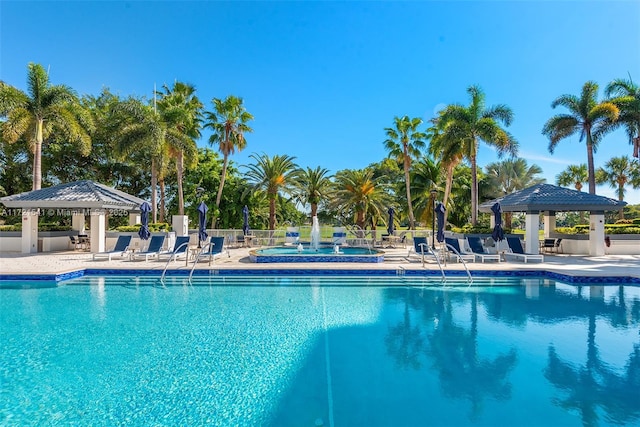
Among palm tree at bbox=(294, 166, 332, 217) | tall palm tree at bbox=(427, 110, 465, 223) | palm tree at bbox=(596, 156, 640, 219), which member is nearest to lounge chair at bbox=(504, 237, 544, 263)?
tall palm tree at bbox=(427, 110, 465, 223)

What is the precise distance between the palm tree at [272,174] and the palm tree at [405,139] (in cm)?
848

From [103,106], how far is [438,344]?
3632 cm

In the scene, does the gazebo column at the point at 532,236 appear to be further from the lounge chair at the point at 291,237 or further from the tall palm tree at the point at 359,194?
the lounge chair at the point at 291,237

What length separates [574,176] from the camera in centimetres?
3556

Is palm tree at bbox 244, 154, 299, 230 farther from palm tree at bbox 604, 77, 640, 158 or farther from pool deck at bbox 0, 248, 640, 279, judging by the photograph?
palm tree at bbox 604, 77, 640, 158

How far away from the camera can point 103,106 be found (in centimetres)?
3111

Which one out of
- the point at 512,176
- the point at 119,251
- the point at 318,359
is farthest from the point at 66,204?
the point at 512,176

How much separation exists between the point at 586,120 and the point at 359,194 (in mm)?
16611

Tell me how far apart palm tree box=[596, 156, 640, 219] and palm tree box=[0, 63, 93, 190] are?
159 feet

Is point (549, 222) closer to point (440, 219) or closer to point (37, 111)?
point (440, 219)

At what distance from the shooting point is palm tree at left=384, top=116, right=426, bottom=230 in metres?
26.4

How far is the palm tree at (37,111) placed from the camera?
18.8m

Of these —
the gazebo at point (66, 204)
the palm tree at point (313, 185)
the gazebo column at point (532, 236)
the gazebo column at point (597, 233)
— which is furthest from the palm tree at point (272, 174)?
the gazebo column at point (597, 233)

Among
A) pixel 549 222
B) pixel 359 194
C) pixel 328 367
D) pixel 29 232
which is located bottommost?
pixel 328 367
